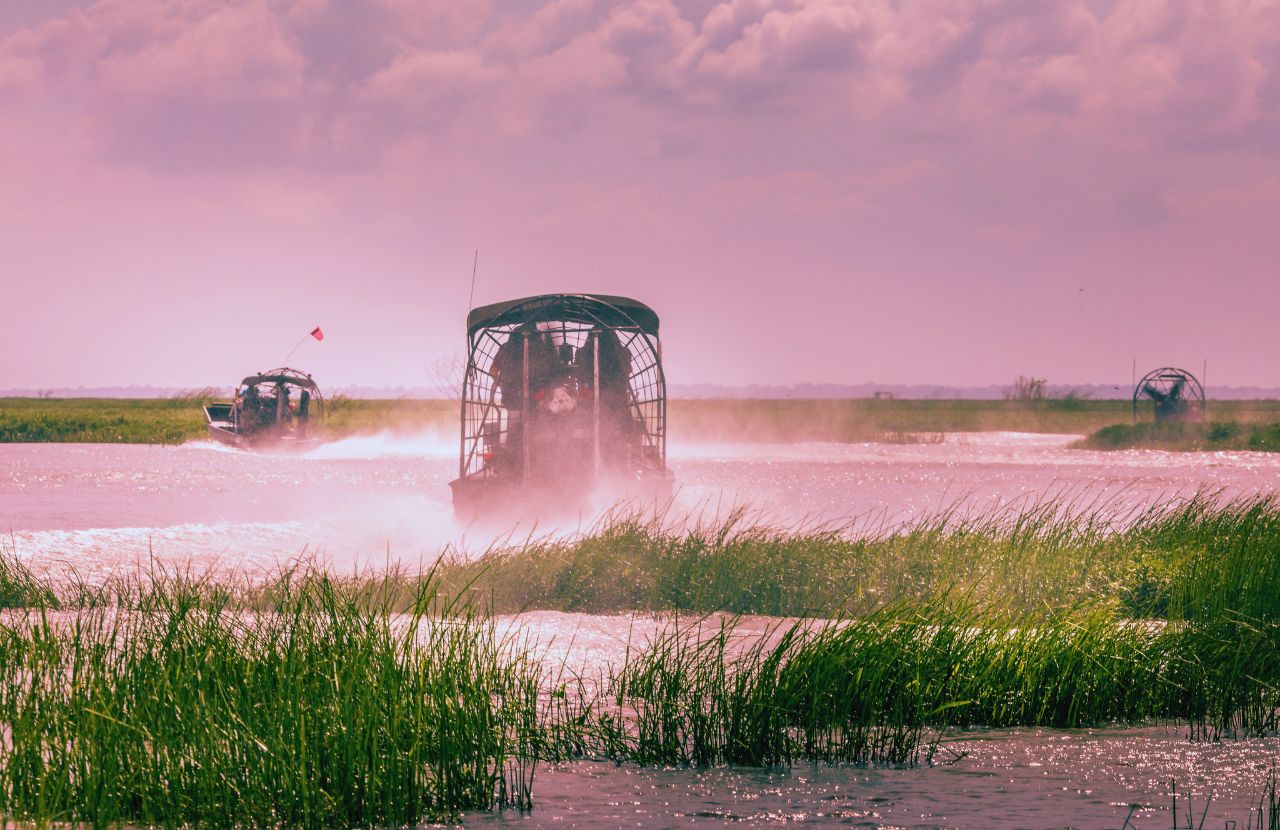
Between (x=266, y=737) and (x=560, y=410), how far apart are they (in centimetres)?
1199

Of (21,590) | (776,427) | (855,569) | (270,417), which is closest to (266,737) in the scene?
(21,590)

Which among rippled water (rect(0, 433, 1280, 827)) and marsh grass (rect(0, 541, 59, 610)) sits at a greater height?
marsh grass (rect(0, 541, 59, 610))

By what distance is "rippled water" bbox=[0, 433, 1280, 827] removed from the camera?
17.7ft

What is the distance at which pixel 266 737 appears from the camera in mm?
5148

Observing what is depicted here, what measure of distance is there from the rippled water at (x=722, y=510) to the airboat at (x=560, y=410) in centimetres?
80

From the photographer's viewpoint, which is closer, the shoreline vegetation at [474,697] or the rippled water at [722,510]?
the shoreline vegetation at [474,697]

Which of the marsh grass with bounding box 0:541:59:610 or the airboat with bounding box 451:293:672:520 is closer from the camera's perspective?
the marsh grass with bounding box 0:541:59:610

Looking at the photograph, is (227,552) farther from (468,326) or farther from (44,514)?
(44,514)

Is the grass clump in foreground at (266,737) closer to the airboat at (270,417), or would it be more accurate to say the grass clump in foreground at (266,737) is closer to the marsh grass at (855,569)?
the marsh grass at (855,569)

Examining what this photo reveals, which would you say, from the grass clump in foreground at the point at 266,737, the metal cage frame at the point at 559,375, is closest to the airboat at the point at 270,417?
the metal cage frame at the point at 559,375

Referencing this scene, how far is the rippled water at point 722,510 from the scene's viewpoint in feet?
17.7

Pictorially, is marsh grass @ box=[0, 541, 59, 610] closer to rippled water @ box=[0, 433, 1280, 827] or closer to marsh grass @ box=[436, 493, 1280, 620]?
rippled water @ box=[0, 433, 1280, 827]

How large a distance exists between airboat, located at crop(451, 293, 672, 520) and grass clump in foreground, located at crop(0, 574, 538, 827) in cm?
1067

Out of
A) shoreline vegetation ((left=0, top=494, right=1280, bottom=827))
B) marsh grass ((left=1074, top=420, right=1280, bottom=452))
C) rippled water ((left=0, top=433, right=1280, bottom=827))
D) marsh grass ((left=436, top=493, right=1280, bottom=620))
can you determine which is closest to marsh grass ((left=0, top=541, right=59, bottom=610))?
shoreline vegetation ((left=0, top=494, right=1280, bottom=827))
